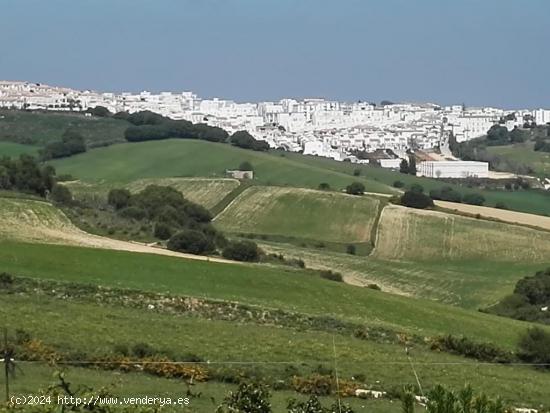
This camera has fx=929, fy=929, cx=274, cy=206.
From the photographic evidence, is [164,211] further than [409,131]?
No

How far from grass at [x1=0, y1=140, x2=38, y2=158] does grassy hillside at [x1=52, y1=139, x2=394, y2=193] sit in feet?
15.1

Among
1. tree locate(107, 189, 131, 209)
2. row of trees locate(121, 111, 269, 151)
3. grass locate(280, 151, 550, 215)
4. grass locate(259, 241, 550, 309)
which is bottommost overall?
grass locate(259, 241, 550, 309)

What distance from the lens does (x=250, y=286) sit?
28.0m

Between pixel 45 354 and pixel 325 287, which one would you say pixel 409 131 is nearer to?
pixel 325 287

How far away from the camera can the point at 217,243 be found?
4419 centimetres

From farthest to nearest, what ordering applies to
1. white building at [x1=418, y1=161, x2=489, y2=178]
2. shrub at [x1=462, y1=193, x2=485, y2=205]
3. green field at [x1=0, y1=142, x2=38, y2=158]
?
white building at [x1=418, y1=161, x2=489, y2=178], green field at [x1=0, y1=142, x2=38, y2=158], shrub at [x1=462, y1=193, x2=485, y2=205]

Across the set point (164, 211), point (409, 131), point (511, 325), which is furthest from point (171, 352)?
point (409, 131)

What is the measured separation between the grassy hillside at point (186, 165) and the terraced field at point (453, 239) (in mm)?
17591

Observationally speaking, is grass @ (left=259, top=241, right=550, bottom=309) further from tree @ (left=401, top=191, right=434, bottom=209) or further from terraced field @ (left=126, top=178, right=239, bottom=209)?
terraced field @ (left=126, top=178, right=239, bottom=209)

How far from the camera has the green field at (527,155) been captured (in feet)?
381

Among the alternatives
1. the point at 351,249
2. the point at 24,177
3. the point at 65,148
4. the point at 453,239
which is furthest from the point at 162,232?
the point at 65,148

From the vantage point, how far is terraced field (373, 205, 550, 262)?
54.3 meters

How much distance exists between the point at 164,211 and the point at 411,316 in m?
27.0

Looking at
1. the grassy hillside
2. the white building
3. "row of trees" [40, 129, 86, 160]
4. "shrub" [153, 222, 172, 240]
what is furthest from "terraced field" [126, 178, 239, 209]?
the white building
